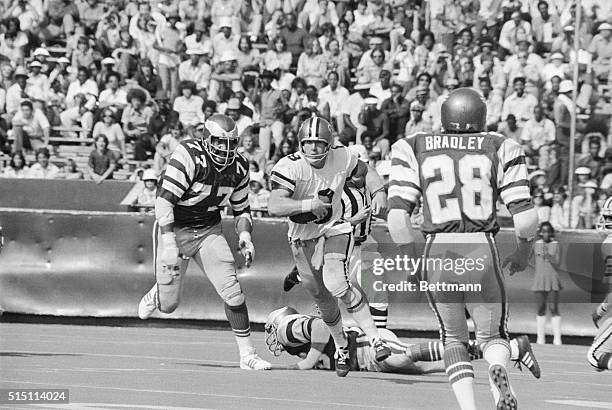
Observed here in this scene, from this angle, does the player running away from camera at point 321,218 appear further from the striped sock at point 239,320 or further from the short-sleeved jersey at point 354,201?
the short-sleeved jersey at point 354,201

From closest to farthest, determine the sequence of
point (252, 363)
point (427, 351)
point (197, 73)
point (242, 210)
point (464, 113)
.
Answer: point (464, 113) < point (427, 351) < point (252, 363) < point (242, 210) < point (197, 73)

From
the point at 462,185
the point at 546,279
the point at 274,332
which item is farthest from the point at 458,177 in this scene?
the point at 546,279

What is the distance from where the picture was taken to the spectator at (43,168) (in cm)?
2202

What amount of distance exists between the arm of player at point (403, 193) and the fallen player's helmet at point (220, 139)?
13.6 ft

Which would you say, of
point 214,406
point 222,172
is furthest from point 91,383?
point 222,172

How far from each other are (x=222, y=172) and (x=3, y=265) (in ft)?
21.4

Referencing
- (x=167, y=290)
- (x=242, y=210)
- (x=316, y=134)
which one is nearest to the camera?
(x=316, y=134)

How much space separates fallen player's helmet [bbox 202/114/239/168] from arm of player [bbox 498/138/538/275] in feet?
14.3

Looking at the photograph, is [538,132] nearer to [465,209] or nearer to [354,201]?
[354,201]

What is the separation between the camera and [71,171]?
2228cm

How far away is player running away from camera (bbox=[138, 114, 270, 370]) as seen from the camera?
476 inches

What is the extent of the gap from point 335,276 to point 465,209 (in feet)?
11.6

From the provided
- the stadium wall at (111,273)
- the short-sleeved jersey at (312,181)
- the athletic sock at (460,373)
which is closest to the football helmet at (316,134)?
the short-sleeved jersey at (312,181)

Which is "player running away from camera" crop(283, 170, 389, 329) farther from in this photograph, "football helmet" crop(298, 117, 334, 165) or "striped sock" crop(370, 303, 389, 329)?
"football helmet" crop(298, 117, 334, 165)
